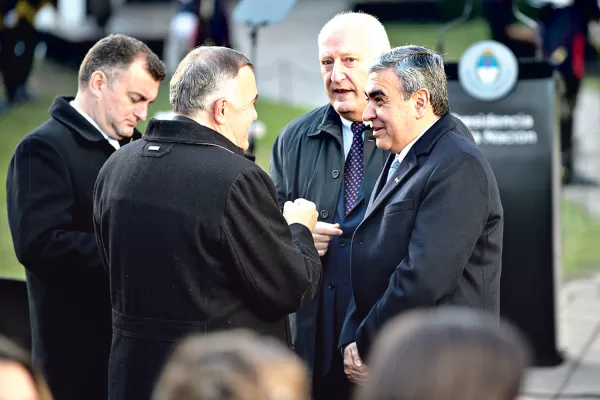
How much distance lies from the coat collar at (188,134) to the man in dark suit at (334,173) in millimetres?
768

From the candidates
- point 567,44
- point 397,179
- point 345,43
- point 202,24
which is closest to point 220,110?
point 397,179

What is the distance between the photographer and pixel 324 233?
13.3 ft

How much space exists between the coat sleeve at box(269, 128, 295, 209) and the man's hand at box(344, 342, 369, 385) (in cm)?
77

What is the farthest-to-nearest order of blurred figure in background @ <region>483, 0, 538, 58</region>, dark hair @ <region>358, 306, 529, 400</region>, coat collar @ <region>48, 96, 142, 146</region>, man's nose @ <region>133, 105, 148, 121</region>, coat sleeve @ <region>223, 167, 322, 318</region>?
blurred figure in background @ <region>483, 0, 538, 58</region> → man's nose @ <region>133, 105, 148, 121</region> → coat collar @ <region>48, 96, 142, 146</region> → coat sleeve @ <region>223, 167, 322, 318</region> → dark hair @ <region>358, 306, 529, 400</region>

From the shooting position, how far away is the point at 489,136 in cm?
615

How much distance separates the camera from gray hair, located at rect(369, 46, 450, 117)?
366 centimetres

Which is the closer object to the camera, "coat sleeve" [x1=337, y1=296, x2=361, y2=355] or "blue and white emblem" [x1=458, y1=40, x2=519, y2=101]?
"coat sleeve" [x1=337, y1=296, x2=361, y2=355]

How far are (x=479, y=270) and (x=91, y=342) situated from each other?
5.22ft

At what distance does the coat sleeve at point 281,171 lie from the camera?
4.41 m

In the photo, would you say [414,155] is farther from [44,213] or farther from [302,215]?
[44,213]

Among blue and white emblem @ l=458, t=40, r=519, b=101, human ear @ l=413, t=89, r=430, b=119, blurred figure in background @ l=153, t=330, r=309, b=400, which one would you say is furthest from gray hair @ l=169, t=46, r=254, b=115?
blue and white emblem @ l=458, t=40, r=519, b=101

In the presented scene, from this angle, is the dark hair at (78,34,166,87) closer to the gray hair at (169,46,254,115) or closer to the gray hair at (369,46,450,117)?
the gray hair at (169,46,254,115)

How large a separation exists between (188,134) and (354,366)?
1063 mm

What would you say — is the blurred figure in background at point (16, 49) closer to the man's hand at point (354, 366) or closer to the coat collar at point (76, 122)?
the coat collar at point (76, 122)
